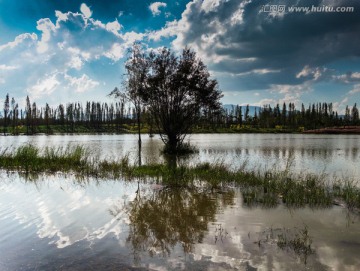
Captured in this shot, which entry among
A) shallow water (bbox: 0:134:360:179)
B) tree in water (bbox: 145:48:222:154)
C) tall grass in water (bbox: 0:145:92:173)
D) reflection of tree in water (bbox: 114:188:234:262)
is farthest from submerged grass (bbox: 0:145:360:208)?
tree in water (bbox: 145:48:222:154)

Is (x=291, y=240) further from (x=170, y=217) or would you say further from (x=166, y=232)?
(x=170, y=217)

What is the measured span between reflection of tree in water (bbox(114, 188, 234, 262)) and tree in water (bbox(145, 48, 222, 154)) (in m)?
17.8

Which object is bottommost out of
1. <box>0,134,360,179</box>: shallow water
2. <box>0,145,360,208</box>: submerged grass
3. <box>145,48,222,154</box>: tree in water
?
<box>0,134,360,179</box>: shallow water

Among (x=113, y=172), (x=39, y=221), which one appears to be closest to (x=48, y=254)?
(x=39, y=221)

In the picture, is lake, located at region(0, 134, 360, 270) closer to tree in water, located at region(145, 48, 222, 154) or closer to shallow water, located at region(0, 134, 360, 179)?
shallow water, located at region(0, 134, 360, 179)

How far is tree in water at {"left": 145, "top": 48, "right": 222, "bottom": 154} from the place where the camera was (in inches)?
1117

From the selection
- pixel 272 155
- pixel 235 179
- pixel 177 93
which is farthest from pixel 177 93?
pixel 235 179

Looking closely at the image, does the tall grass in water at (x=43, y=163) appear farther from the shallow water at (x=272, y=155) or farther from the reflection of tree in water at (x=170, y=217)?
the reflection of tree in water at (x=170, y=217)

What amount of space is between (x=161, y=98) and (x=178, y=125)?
286 centimetres

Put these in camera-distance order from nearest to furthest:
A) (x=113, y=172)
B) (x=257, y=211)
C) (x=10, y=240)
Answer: (x=10, y=240), (x=257, y=211), (x=113, y=172)

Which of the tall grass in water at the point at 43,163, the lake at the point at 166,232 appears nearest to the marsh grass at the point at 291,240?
the lake at the point at 166,232

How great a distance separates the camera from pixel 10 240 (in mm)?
→ 6277

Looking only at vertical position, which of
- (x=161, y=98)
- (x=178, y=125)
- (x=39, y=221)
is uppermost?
(x=161, y=98)

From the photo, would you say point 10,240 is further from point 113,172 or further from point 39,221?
point 113,172
